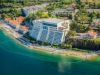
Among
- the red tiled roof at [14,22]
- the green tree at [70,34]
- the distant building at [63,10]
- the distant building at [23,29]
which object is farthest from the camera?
the distant building at [63,10]

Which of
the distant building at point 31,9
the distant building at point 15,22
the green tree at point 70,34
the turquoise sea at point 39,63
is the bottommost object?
the turquoise sea at point 39,63

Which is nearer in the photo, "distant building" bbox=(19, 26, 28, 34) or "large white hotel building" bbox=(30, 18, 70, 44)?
"large white hotel building" bbox=(30, 18, 70, 44)

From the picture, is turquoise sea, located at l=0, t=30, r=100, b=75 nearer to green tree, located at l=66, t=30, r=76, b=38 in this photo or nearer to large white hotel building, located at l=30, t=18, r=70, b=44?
large white hotel building, located at l=30, t=18, r=70, b=44

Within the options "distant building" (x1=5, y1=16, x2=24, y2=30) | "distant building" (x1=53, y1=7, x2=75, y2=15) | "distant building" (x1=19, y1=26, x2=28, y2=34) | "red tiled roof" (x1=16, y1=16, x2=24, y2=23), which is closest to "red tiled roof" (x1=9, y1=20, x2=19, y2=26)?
"distant building" (x1=5, y1=16, x2=24, y2=30)

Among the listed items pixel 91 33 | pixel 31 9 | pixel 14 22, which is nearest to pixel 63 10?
pixel 31 9

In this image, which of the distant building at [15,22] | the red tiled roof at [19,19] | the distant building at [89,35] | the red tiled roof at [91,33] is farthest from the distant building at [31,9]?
the distant building at [89,35]

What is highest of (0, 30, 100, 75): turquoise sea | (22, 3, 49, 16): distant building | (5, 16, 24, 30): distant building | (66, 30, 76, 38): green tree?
(66, 30, 76, 38): green tree

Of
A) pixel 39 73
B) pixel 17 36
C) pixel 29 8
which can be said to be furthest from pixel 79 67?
pixel 29 8

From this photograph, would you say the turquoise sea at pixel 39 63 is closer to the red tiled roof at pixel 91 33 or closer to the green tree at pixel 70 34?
the green tree at pixel 70 34
